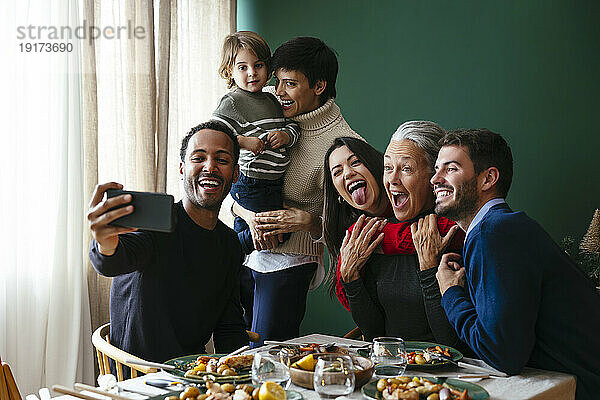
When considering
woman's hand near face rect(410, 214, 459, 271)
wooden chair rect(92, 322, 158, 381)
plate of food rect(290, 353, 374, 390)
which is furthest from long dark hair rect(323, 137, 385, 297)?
plate of food rect(290, 353, 374, 390)

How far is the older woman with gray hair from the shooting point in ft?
7.93

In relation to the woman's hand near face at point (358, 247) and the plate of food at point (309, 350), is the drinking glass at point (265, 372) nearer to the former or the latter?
the plate of food at point (309, 350)

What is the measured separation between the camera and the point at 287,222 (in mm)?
2811

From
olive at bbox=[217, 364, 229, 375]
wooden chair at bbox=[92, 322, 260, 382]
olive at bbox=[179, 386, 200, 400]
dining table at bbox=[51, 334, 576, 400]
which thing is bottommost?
wooden chair at bbox=[92, 322, 260, 382]

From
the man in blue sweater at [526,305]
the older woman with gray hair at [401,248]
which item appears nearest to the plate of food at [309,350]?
the man in blue sweater at [526,305]

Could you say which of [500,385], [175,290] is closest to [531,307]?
[500,385]

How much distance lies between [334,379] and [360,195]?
128 centimetres

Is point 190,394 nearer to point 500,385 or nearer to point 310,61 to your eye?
point 500,385

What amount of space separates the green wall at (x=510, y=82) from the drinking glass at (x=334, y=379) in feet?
5.05

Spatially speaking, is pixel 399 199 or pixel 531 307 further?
pixel 399 199

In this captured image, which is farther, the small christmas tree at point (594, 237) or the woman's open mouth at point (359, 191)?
the woman's open mouth at point (359, 191)

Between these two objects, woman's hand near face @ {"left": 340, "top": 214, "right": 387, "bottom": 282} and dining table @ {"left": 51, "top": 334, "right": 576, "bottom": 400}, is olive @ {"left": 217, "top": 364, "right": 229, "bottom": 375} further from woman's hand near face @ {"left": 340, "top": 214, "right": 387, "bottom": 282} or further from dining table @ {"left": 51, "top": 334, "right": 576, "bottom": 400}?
woman's hand near face @ {"left": 340, "top": 214, "right": 387, "bottom": 282}

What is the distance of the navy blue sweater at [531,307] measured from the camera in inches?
74.2

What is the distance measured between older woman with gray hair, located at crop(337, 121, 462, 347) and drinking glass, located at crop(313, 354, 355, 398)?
949mm
